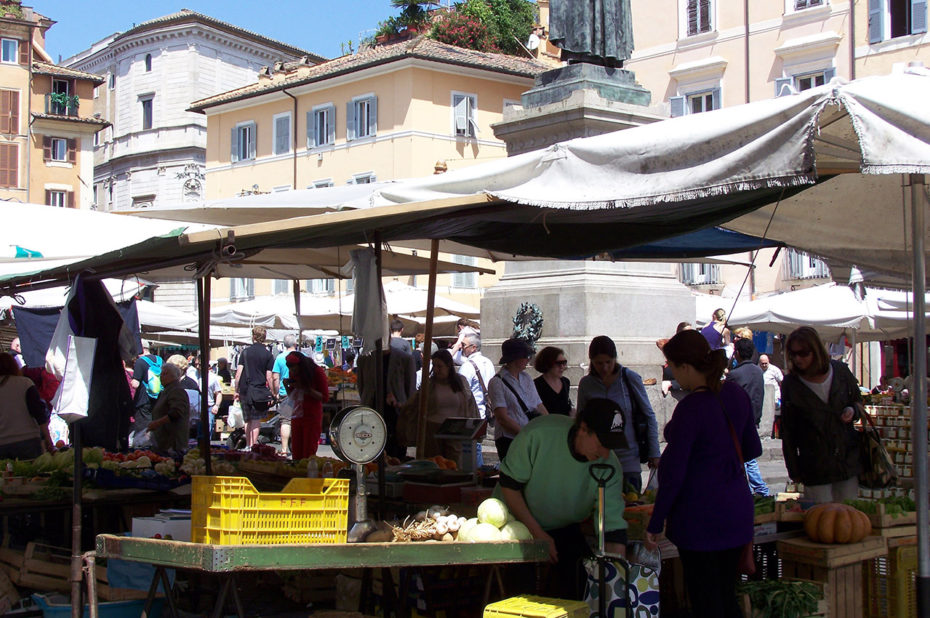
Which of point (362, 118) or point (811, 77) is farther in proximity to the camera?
point (362, 118)

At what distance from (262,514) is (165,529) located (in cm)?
128

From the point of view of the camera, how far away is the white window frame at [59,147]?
5269 cm

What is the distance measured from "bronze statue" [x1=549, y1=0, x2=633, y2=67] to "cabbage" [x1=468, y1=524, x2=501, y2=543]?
7163 mm

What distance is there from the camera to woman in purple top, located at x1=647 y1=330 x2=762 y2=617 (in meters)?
4.78

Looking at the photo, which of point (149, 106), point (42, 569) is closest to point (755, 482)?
point (42, 569)

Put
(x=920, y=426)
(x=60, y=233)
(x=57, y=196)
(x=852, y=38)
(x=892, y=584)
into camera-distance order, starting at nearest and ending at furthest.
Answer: (x=920, y=426)
(x=892, y=584)
(x=60, y=233)
(x=852, y=38)
(x=57, y=196)

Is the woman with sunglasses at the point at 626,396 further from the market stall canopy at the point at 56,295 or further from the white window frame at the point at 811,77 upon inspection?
the white window frame at the point at 811,77

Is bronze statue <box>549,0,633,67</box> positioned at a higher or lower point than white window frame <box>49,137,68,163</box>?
lower

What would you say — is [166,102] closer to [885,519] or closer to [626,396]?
[626,396]

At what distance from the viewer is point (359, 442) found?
5238 millimetres

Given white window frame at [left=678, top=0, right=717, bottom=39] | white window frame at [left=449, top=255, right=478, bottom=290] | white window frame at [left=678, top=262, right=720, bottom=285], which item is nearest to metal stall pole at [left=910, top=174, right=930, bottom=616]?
white window frame at [left=678, top=262, right=720, bottom=285]

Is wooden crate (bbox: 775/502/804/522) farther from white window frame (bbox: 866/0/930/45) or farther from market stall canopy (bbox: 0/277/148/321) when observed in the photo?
white window frame (bbox: 866/0/930/45)

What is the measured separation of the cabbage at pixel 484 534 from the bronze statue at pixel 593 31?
7.16 m

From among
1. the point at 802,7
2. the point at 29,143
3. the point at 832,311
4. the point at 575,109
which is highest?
the point at 29,143
